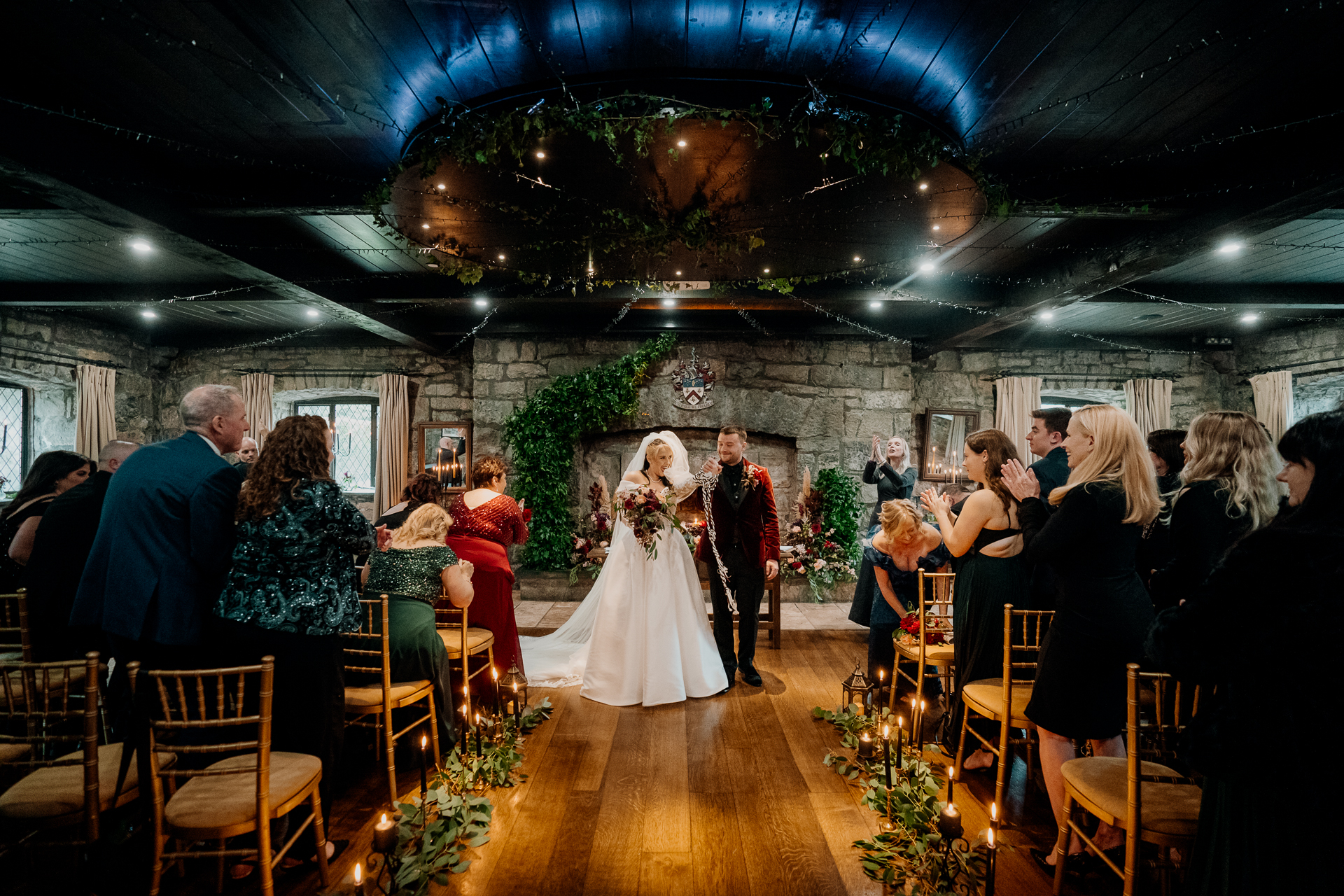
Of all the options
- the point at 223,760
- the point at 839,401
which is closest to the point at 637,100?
the point at 223,760

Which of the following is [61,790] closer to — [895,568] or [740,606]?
[740,606]

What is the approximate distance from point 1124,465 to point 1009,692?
989 millimetres

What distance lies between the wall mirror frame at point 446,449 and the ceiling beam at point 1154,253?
5770 mm

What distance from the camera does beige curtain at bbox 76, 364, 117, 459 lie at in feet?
21.5

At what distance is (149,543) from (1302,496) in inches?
131

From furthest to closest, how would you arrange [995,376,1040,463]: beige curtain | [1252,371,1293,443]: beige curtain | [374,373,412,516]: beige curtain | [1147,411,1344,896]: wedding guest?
[374,373,412,516]: beige curtain < [995,376,1040,463]: beige curtain < [1252,371,1293,443]: beige curtain < [1147,411,1344,896]: wedding guest

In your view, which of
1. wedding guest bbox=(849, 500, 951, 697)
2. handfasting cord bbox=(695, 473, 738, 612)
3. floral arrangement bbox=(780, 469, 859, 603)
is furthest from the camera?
floral arrangement bbox=(780, 469, 859, 603)

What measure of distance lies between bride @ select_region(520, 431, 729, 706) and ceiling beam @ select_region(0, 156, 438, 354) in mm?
2948

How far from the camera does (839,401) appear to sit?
7141 millimetres

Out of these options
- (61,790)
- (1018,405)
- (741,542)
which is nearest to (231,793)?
(61,790)

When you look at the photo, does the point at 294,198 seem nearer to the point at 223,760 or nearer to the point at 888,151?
the point at 223,760

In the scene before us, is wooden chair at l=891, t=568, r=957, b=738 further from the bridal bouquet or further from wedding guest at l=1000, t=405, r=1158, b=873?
the bridal bouquet

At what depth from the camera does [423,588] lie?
10.1 ft

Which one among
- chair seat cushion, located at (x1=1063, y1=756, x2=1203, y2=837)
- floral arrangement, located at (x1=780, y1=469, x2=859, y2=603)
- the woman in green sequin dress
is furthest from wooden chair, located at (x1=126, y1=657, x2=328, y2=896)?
floral arrangement, located at (x1=780, y1=469, x2=859, y2=603)
